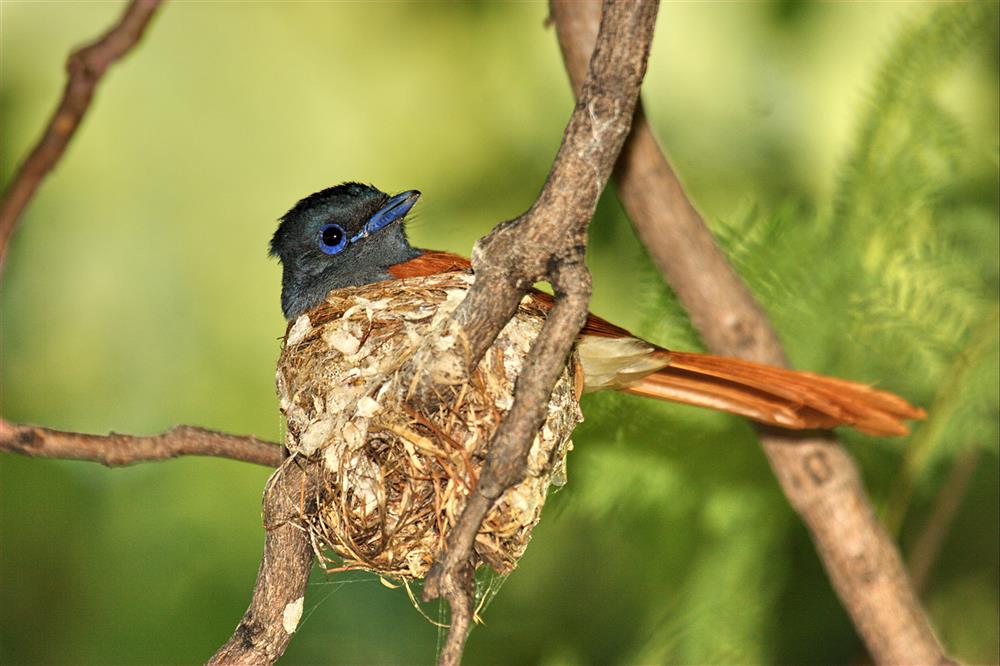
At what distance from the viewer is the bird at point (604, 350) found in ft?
9.08

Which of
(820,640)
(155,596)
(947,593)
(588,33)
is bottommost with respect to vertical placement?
(155,596)

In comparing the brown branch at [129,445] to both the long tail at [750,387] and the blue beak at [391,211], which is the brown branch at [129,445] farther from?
the long tail at [750,387]

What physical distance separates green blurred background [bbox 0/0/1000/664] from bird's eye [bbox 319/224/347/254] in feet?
1.45

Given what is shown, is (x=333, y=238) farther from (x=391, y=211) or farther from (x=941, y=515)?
(x=941, y=515)

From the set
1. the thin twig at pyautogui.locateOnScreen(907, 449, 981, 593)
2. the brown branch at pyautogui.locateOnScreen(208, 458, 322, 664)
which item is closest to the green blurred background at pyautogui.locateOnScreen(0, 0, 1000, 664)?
the thin twig at pyautogui.locateOnScreen(907, 449, 981, 593)

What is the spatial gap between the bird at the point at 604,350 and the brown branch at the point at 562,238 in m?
0.64

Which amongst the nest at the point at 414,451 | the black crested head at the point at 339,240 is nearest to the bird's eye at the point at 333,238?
the black crested head at the point at 339,240

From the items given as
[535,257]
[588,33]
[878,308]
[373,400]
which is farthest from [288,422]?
[878,308]

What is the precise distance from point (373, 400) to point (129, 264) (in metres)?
3.81

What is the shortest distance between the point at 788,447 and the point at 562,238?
1926mm

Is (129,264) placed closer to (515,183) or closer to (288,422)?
(515,183)

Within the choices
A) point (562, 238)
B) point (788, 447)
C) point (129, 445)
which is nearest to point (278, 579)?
point (129, 445)

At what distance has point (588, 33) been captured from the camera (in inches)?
125

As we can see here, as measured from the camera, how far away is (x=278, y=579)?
7.45 ft
